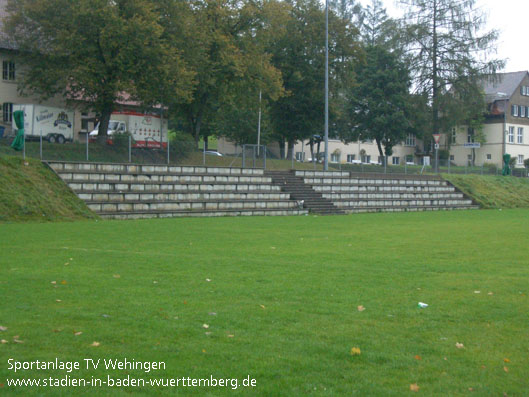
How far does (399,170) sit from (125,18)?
70.9ft

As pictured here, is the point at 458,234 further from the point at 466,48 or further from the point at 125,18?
the point at 466,48

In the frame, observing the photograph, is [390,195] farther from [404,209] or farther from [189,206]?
[189,206]

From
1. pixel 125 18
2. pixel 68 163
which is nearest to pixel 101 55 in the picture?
pixel 125 18

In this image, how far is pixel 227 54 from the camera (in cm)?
3994

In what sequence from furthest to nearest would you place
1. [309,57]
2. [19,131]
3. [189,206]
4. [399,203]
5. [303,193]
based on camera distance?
[309,57], [399,203], [303,193], [189,206], [19,131]

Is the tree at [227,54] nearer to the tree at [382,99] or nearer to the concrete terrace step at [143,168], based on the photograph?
the concrete terrace step at [143,168]

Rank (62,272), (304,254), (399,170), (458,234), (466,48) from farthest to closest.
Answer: (466,48), (399,170), (458,234), (304,254), (62,272)

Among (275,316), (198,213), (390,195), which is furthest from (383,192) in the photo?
(275,316)

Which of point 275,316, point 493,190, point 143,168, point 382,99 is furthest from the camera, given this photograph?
point 382,99

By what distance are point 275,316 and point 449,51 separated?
5262cm

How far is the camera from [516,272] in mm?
11164

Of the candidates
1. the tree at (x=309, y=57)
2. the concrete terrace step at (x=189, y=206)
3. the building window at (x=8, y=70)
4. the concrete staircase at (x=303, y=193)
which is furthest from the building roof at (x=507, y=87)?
the building window at (x=8, y=70)

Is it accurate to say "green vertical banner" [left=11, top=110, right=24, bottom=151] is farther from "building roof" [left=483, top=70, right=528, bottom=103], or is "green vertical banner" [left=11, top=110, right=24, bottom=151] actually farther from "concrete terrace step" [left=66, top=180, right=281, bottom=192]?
"building roof" [left=483, top=70, right=528, bottom=103]

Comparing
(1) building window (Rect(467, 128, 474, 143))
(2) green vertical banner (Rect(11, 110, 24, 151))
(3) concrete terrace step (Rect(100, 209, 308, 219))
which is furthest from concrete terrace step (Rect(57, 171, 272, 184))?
(1) building window (Rect(467, 128, 474, 143))
